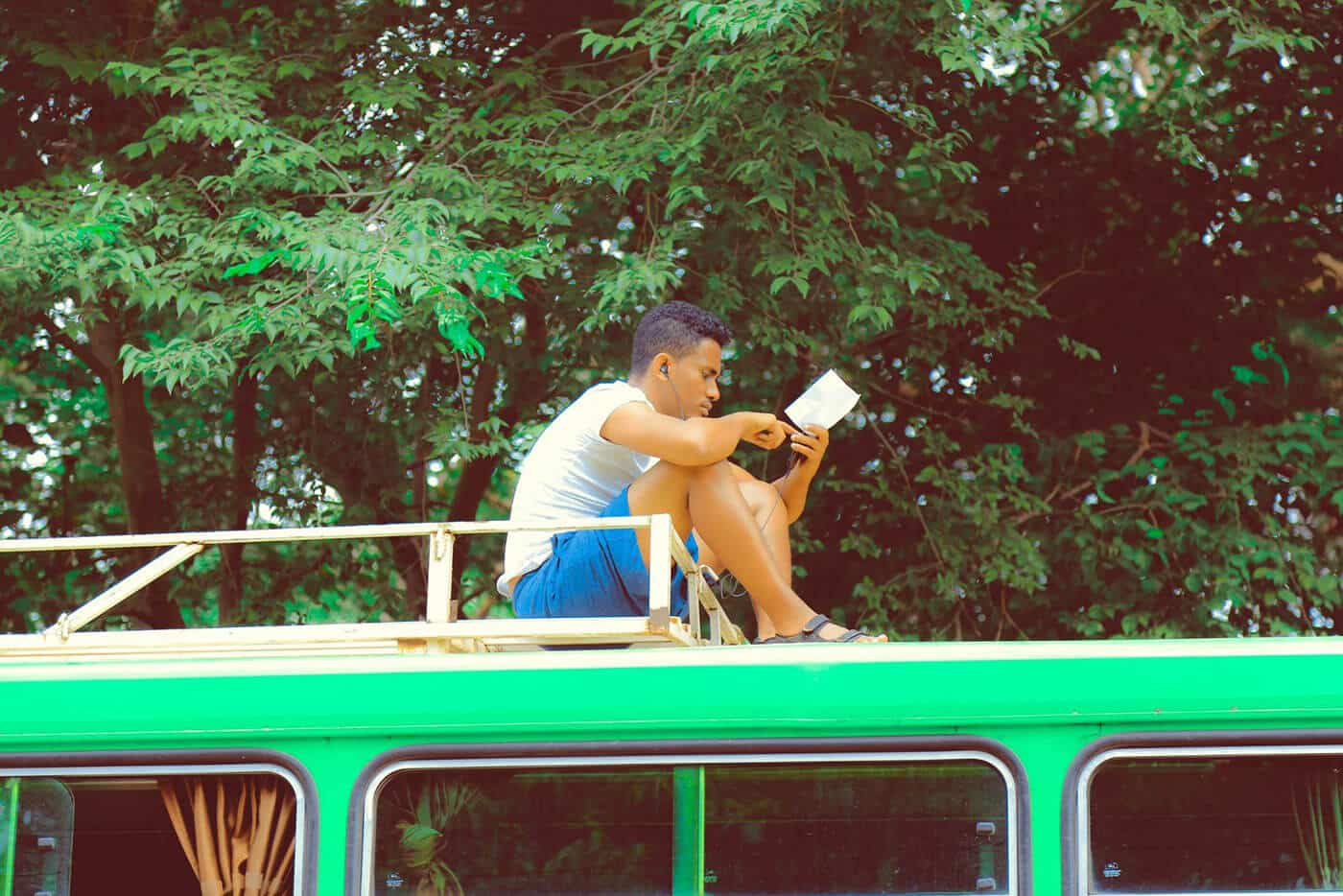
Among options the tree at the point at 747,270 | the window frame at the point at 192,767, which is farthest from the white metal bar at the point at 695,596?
the tree at the point at 747,270

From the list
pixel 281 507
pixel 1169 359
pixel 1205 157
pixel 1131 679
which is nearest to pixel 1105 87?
pixel 1205 157

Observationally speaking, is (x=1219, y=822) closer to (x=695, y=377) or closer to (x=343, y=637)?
(x=343, y=637)

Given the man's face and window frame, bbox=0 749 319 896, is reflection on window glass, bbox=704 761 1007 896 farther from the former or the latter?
the man's face

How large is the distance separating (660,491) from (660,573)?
2.18ft

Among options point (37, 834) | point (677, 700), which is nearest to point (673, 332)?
point (677, 700)

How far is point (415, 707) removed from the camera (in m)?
3.28

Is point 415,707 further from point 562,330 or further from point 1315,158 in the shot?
point 1315,158

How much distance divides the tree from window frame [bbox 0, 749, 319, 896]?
136 inches

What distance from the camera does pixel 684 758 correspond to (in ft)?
10.6

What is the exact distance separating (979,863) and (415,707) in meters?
1.11

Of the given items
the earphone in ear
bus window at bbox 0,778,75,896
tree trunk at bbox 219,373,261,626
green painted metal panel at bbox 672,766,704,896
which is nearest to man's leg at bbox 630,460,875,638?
the earphone in ear

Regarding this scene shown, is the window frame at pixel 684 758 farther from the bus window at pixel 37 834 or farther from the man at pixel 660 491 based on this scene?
the man at pixel 660 491

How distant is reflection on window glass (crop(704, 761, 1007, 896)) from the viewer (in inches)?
126

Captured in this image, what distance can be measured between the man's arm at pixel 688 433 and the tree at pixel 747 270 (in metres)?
2.68
